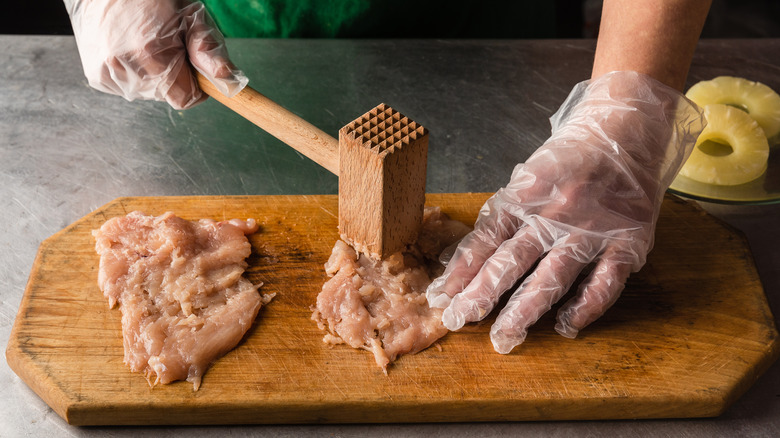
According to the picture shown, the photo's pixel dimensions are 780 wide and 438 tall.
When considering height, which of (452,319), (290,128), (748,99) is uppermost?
(290,128)

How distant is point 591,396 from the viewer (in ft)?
6.06

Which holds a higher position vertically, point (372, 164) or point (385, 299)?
point (372, 164)

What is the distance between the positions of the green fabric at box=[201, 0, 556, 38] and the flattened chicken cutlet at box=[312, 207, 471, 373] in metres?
1.36

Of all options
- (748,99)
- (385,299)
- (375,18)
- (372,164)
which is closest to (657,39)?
(748,99)

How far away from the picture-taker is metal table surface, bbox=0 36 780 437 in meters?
2.51

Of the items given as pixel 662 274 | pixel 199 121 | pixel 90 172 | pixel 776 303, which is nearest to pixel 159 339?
pixel 90 172

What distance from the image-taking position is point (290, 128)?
2104mm

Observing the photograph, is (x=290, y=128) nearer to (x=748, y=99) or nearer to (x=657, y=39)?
(x=657, y=39)

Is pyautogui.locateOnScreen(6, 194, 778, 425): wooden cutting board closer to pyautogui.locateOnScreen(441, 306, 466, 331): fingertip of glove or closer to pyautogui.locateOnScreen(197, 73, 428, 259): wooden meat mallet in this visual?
pyautogui.locateOnScreen(441, 306, 466, 331): fingertip of glove

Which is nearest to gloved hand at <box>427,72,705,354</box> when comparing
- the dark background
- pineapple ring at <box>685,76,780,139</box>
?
pineapple ring at <box>685,76,780,139</box>

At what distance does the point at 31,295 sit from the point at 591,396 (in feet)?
5.57

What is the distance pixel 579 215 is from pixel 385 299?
645 millimetres

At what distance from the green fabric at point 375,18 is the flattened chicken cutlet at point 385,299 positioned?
1.36m

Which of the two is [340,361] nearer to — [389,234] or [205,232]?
[389,234]
